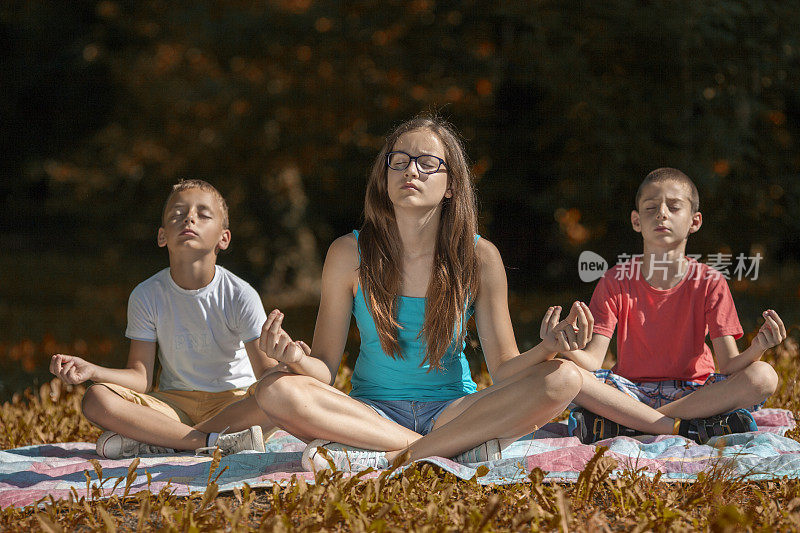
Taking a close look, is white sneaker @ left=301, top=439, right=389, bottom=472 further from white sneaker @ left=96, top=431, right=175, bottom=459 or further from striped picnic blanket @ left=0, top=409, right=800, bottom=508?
white sneaker @ left=96, top=431, right=175, bottom=459

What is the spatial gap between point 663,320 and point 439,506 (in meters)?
1.74

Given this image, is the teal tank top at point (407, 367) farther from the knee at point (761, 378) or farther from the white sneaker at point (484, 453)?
the knee at point (761, 378)

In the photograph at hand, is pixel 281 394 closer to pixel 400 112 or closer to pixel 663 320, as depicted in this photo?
pixel 663 320

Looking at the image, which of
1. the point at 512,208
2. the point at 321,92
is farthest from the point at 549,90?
the point at 321,92

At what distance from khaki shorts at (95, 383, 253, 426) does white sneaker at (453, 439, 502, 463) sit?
108 cm

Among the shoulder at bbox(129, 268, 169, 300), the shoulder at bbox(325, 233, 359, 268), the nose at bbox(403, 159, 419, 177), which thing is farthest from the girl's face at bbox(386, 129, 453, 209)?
the shoulder at bbox(129, 268, 169, 300)

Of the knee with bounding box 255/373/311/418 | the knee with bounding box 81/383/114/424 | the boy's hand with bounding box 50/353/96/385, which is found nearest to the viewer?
the knee with bounding box 255/373/311/418

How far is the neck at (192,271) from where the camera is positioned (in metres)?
3.80

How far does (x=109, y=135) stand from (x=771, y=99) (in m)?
10.2

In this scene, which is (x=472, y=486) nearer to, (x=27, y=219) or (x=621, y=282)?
(x=621, y=282)

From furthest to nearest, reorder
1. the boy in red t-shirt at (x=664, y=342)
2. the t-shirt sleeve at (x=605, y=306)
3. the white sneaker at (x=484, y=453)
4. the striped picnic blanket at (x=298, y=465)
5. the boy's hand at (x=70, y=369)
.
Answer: the t-shirt sleeve at (x=605, y=306) < the boy in red t-shirt at (x=664, y=342) < the boy's hand at (x=70, y=369) < the white sneaker at (x=484, y=453) < the striped picnic blanket at (x=298, y=465)

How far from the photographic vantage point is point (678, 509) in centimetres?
248

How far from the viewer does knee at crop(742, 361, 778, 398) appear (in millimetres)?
3402

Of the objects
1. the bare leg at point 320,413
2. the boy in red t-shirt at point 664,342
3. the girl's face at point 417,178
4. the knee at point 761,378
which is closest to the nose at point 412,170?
the girl's face at point 417,178
